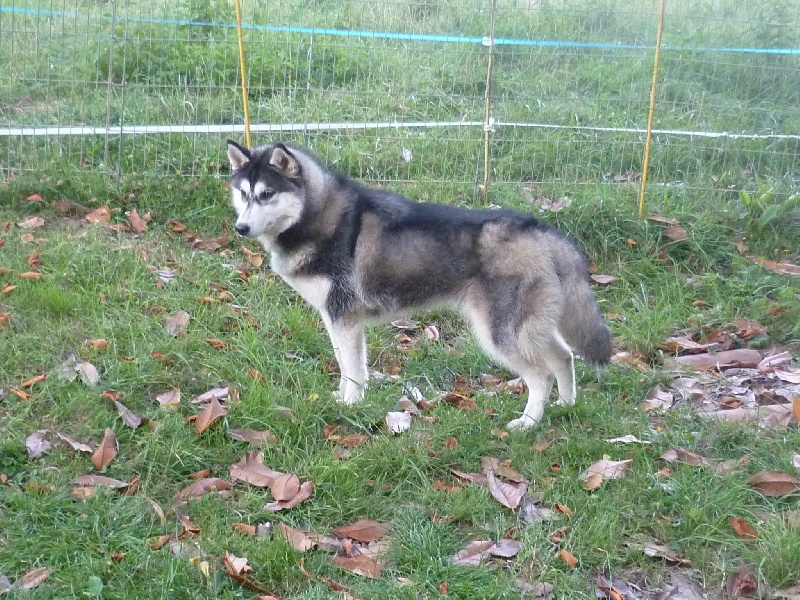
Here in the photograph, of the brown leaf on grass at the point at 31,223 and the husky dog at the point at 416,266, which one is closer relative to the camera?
the husky dog at the point at 416,266

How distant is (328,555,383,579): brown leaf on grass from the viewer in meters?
3.54

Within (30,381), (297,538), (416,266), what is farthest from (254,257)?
(297,538)

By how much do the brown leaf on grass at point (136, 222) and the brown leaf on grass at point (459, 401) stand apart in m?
3.05

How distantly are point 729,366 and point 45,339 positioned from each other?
4.36m

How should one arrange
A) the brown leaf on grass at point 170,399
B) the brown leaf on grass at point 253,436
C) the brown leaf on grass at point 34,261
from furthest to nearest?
the brown leaf on grass at point 34,261, the brown leaf on grass at point 170,399, the brown leaf on grass at point 253,436

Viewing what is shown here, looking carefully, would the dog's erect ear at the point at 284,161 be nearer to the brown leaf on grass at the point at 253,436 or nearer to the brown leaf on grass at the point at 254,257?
the brown leaf on grass at the point at 254,257

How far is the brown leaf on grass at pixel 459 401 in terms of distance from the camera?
195 inches

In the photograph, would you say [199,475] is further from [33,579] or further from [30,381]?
[30,381]

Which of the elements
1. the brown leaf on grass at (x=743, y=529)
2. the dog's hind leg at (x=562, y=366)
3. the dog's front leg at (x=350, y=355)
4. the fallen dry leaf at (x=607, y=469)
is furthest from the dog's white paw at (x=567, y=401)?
the brown leaf on grass at (x=743, y=529)

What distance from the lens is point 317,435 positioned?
4555 millimetres

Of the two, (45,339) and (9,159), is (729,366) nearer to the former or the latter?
(45,339)

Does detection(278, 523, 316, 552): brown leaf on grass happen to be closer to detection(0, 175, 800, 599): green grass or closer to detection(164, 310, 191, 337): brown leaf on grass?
detection(0, 175, 800, 599): green grass

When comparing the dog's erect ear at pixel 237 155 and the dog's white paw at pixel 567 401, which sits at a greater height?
the dog's erect ear at pixel 237 155

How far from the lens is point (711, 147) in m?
7.53
